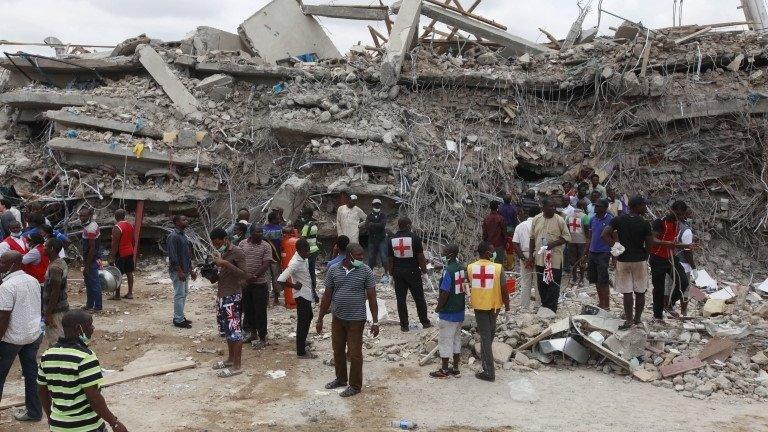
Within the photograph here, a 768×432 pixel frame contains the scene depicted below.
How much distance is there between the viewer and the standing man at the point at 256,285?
8.03 meters

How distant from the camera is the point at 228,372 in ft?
24.4

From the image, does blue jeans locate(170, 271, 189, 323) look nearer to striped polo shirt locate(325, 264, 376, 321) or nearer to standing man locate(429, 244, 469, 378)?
striped polo shirt locate(325, 264, 376, 321)

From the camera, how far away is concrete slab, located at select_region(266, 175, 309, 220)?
12.7 m

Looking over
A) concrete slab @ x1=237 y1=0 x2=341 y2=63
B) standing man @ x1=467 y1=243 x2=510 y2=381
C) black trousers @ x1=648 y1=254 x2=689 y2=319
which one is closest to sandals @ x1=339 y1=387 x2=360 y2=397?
standing man @ x1=467 y1=243 x2=510 y2=381

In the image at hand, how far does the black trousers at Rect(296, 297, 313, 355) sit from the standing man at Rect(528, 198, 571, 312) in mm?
2960

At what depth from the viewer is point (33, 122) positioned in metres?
16.1

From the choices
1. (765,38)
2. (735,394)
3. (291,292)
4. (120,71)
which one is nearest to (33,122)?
(120,71)

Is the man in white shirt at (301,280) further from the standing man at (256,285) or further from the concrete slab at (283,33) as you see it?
the concrete slab at (283,33)

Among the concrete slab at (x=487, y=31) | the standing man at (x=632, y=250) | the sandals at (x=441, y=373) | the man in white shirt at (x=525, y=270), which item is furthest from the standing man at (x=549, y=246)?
the concrete slab at (x=487, y=31)

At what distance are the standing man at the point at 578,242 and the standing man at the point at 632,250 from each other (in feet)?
7.62

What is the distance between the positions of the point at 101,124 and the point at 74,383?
11.0m

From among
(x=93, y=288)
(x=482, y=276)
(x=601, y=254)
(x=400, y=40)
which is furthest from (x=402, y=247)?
(x=400, y=40)

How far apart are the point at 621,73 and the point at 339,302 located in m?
9.89

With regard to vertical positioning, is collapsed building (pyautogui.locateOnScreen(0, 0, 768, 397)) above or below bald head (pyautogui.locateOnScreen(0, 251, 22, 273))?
above
